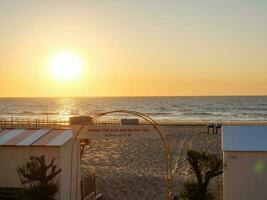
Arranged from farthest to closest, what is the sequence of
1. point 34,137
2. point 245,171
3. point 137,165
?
point 137,165 < point 34,137 < point 245,171

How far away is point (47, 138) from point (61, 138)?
52 centimetres

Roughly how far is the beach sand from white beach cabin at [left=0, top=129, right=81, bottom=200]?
11.1 ft

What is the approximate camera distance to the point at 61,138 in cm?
1512

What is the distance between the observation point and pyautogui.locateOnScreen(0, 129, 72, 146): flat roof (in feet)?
48.7

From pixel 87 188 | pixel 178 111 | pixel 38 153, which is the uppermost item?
pixel 38 153

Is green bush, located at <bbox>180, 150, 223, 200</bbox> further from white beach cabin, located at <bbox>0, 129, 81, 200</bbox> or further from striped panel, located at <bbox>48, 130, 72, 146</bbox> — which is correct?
striped panel, located at <bbox>48, 130, 72, 146</bbox>

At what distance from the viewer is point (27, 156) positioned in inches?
586

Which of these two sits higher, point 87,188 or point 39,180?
point 39,180

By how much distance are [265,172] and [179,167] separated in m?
10.6

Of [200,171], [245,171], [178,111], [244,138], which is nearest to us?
[200,171]

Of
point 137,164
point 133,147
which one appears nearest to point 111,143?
point 133,147

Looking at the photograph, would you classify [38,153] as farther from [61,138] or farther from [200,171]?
[200,171]

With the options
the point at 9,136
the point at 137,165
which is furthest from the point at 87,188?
the point at 137,165

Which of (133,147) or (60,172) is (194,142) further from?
(60,172)
